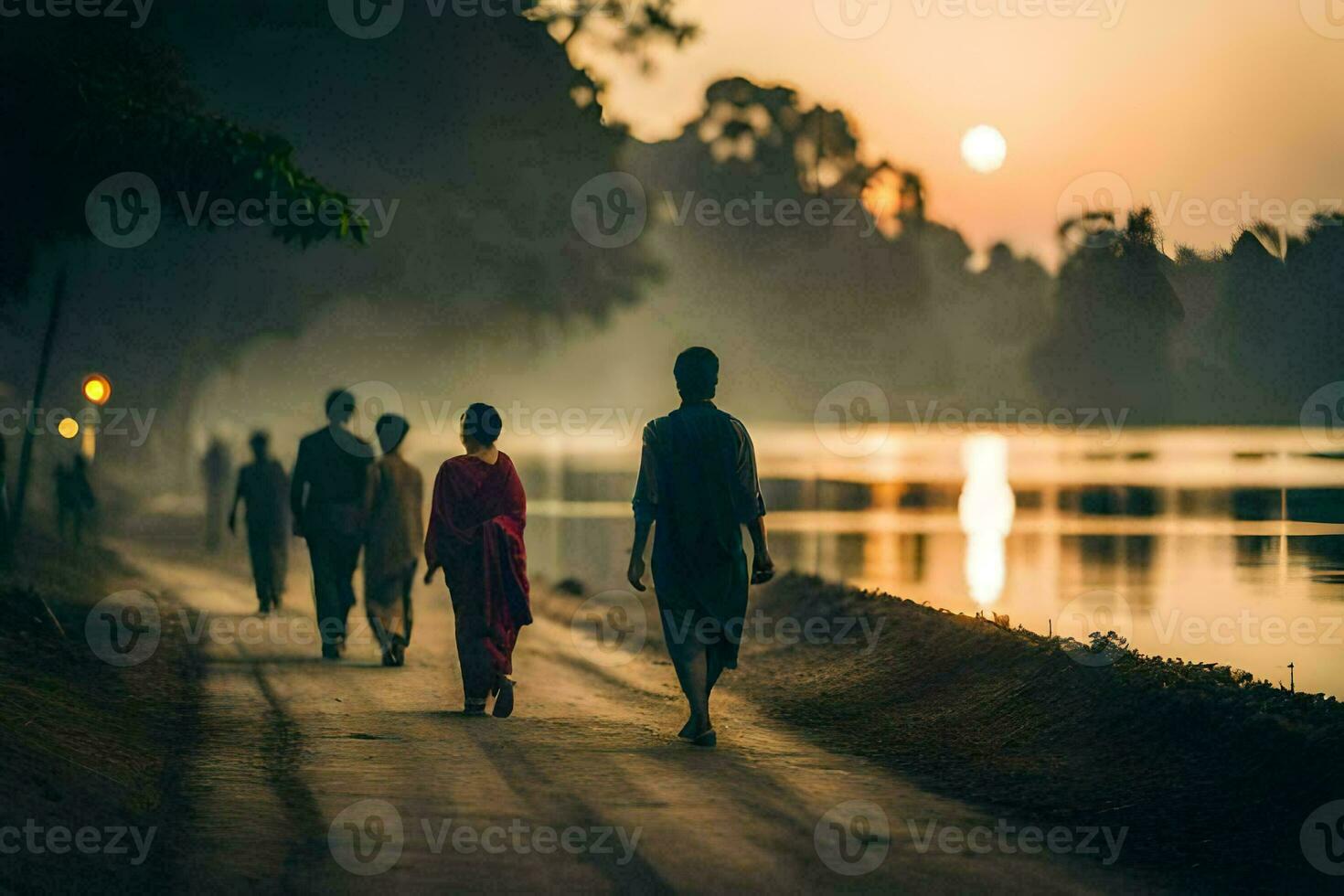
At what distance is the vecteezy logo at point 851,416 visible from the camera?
141625mm

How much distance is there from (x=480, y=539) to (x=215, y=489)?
64.8ft

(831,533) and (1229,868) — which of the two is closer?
(1229,868)

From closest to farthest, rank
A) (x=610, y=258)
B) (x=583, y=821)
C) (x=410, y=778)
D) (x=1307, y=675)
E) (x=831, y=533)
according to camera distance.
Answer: (x=583, y=821) < (x=410, y=778) < (x=1307, y=675) < (x=831, y=533) < (x=610, y=258)

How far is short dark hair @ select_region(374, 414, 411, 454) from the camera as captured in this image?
1376 centimetres

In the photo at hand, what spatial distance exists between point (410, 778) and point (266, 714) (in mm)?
2493

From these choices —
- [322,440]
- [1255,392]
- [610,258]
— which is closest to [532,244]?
[610,258]

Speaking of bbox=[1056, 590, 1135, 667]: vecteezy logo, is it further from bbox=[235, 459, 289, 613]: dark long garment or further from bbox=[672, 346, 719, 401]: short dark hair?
bbox=[235, 459, 289, 613]: dark long garment

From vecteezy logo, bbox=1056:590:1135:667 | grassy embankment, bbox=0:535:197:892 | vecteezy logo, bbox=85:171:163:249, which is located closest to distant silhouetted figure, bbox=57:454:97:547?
grassy embankment, bbox=0:535:197:892

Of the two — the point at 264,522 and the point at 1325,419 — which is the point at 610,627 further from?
the point at 1325,419

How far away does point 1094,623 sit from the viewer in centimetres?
1426

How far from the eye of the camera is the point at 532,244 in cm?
3075

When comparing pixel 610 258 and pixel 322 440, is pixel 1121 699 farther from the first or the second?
pixel 610 258

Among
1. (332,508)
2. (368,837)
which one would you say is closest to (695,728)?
(368,837)

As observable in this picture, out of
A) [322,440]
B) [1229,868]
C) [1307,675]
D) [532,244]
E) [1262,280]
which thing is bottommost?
[1229,868]
